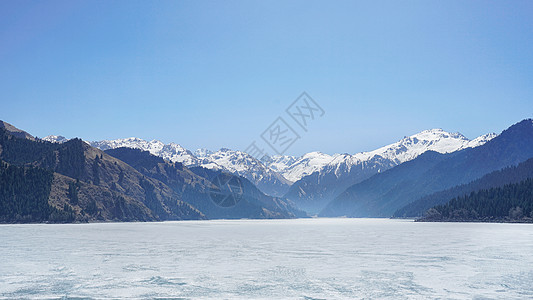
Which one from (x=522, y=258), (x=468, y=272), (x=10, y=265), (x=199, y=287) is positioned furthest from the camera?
(x=522, y=258)

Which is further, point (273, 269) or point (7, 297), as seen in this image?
point (273, 269)

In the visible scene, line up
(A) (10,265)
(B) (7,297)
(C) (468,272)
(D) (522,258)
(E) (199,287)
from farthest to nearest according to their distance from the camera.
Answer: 1. (D) (522,258)
2. (A) (10,265)
3. (C) (468,272)
4. (E) (199,287)
5. (B) (7,297)

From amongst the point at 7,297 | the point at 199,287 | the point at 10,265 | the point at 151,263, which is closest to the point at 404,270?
the point at 199,287

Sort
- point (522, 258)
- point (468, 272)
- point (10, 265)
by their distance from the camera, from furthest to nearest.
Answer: point (522, 258)
point (10, 265)
point (468, 272)

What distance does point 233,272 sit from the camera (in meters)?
44.8

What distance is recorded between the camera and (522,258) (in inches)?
2244

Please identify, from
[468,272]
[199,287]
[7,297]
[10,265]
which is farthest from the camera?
[10,265]

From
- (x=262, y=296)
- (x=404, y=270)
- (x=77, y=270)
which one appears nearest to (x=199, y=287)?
(x=262, y=296)

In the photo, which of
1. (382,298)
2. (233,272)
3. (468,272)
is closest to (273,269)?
(233,272)

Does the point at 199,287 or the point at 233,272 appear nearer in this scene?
the point at 199,287

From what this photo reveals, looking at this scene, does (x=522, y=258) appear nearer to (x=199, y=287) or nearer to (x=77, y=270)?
(x=199, y=287)

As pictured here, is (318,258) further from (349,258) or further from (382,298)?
Answer: (382,298)

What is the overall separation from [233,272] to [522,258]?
131 feet

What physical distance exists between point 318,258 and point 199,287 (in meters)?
25.1
